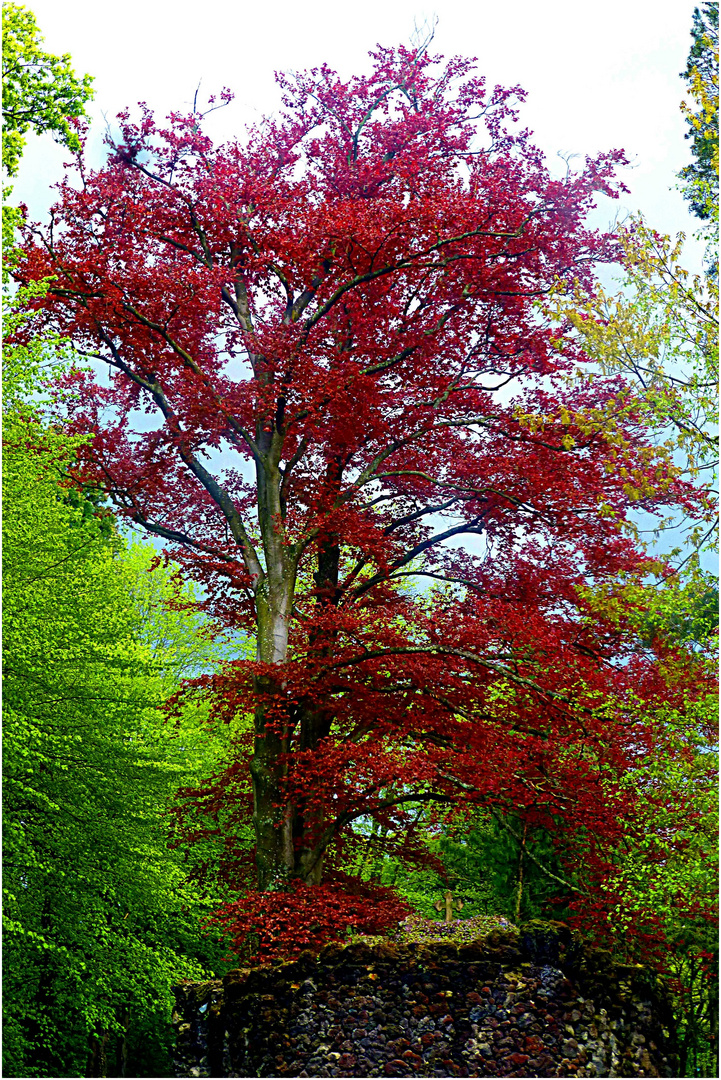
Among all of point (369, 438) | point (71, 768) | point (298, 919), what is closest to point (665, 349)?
point (369, 438)

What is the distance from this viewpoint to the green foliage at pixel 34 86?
9656mm

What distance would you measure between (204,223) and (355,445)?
301 cm

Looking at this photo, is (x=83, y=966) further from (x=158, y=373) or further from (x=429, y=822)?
(x=158, y=373)

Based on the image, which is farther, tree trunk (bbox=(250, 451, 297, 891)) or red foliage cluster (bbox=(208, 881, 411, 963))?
tree trunk (bbox=(250, 451, 297, 891))

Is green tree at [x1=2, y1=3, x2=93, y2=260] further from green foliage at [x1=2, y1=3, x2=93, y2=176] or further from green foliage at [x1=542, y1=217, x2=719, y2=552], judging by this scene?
green foliage at [x1=542, y1=217, x2=719, y2=552]

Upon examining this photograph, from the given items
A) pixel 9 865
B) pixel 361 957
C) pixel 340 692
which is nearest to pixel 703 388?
pixel 340 692

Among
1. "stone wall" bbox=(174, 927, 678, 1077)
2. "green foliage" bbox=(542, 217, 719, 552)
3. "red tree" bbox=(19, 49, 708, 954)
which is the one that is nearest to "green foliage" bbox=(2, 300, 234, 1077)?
"red tree" bbox=(19, 49, 708, 954)

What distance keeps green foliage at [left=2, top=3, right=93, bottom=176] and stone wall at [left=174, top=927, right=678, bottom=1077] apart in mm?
8301

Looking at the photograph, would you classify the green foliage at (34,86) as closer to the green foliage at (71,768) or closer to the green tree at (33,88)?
the green tree at (33,88)

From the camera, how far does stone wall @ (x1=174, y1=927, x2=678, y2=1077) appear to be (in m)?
8.37

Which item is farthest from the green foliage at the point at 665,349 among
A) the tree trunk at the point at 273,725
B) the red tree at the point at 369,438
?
the tree trunk at the point at 273,725

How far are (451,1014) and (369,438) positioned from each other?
19.6 feet

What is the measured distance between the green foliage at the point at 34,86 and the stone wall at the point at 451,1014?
27.2 ft

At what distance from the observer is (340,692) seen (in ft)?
34.6
